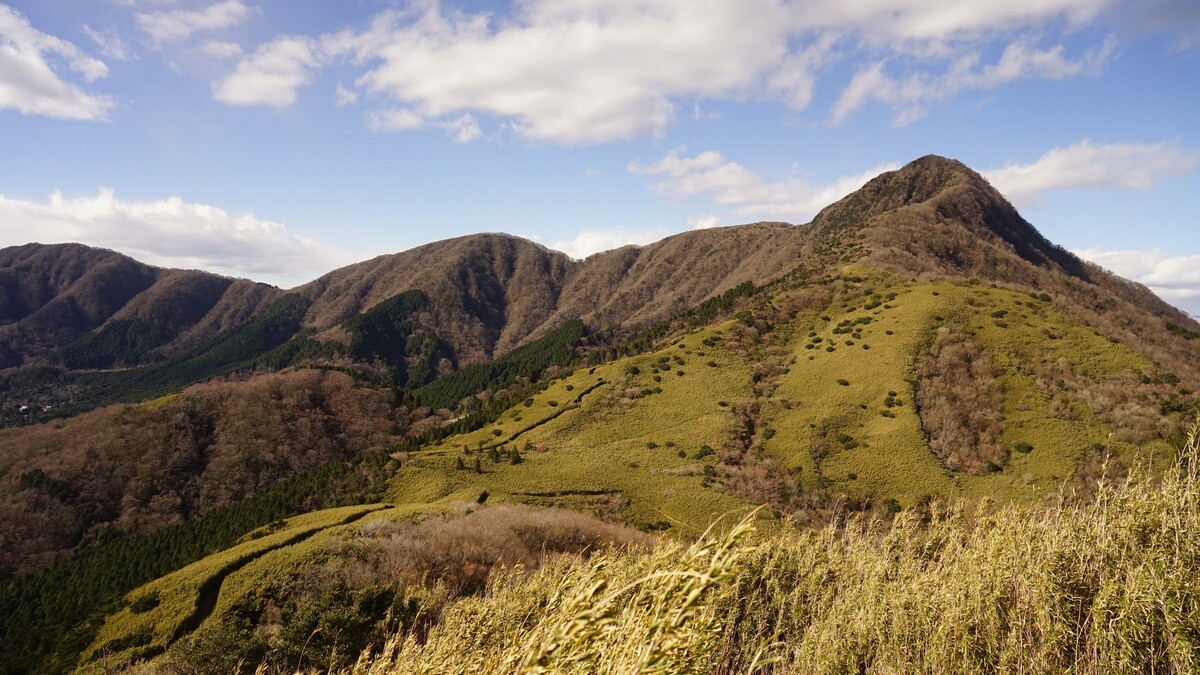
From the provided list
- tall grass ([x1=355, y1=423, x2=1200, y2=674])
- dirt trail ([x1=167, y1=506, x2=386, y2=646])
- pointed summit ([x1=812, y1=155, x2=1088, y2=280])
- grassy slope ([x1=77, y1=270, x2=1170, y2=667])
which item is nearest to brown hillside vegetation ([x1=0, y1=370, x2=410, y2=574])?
grassy slope ([x1=77, y1=270, x2=1170, y2=667])

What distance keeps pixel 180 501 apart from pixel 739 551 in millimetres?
107644

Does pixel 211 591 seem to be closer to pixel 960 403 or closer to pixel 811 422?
pixel 811 422

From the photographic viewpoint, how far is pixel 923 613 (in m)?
11.5

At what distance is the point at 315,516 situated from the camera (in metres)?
43.7

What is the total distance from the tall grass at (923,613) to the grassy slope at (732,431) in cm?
2605

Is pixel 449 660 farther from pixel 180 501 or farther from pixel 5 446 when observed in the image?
pixel 5 446

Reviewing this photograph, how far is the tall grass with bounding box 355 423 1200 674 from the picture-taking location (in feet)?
16.4

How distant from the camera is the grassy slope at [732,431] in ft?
145

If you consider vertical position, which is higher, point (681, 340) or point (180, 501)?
point (681, 340)

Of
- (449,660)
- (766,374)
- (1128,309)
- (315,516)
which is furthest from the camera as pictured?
(1128,309)

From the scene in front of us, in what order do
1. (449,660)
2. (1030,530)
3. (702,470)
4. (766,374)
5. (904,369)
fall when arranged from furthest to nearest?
1. (766,374)
2. (904,369)
3. (702,470)
4. (1030,530)
5. (449,660)

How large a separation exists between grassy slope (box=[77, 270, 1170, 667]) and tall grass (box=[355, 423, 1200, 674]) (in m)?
26.1


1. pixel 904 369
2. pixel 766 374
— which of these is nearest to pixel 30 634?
pixel 766 374

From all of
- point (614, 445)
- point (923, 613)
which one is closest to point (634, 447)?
point (614, 445)
